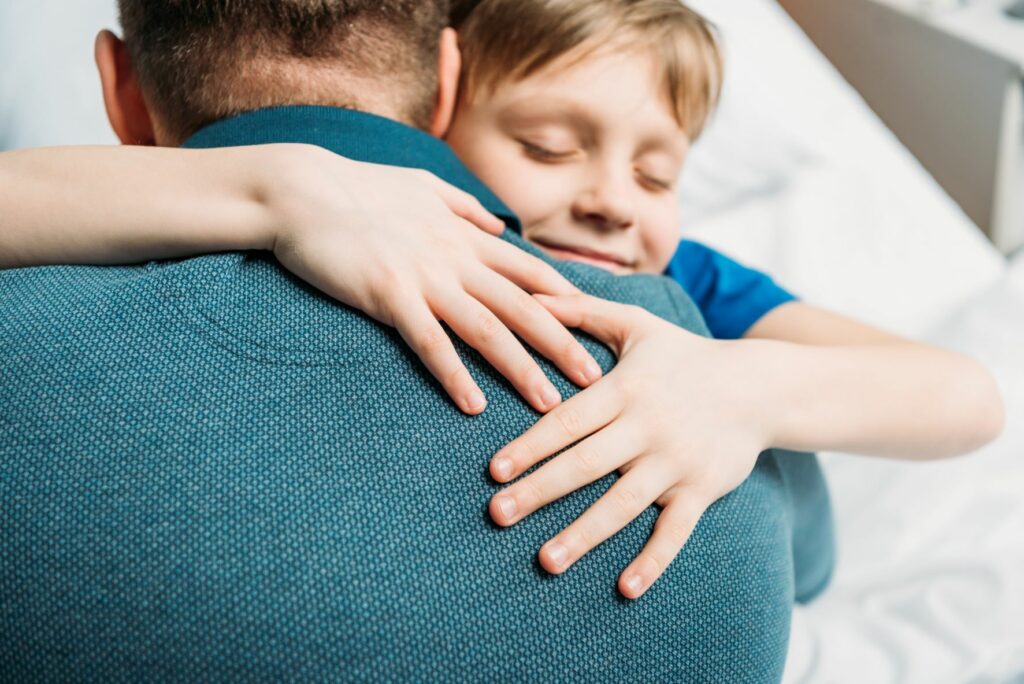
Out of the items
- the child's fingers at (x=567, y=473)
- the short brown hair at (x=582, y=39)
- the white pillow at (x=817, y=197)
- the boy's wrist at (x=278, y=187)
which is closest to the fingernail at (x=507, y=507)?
the child's fingers at (x=567, y=473)

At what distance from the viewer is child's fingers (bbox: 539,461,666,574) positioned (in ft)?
1.88

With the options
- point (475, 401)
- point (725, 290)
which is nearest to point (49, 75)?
point (725, 290)

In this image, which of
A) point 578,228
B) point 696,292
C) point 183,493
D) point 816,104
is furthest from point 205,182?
point 816,104

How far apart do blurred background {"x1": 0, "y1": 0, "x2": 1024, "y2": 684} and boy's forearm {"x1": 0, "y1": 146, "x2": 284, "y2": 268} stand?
0.73 meters

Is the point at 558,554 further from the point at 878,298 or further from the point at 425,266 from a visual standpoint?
the point at 878,298

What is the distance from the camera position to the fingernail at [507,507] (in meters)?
0.57

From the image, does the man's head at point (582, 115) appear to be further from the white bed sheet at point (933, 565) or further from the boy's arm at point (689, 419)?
the white bed sheet at point (933, 565)

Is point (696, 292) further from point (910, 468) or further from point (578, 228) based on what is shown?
point (910, 468)

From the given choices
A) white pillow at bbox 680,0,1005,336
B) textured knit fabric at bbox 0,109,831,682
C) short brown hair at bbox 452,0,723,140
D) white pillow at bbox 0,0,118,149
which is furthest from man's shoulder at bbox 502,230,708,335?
white pillow at bbox 0,0,118,149

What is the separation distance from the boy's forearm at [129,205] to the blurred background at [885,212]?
2.40 feet

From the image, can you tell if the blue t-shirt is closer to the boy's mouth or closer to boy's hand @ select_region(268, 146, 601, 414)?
the boy's mouth

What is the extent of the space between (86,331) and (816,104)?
1.52 m

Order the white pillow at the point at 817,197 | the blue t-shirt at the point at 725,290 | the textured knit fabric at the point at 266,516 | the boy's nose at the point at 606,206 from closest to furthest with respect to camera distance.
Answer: the textured knit fabric at the point at 266,516 < the boy's nose at the point at 606,206 < the blue t-shirt at the point at 725,290 < the white pillow at the point at 817,197

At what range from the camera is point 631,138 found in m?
0.99
